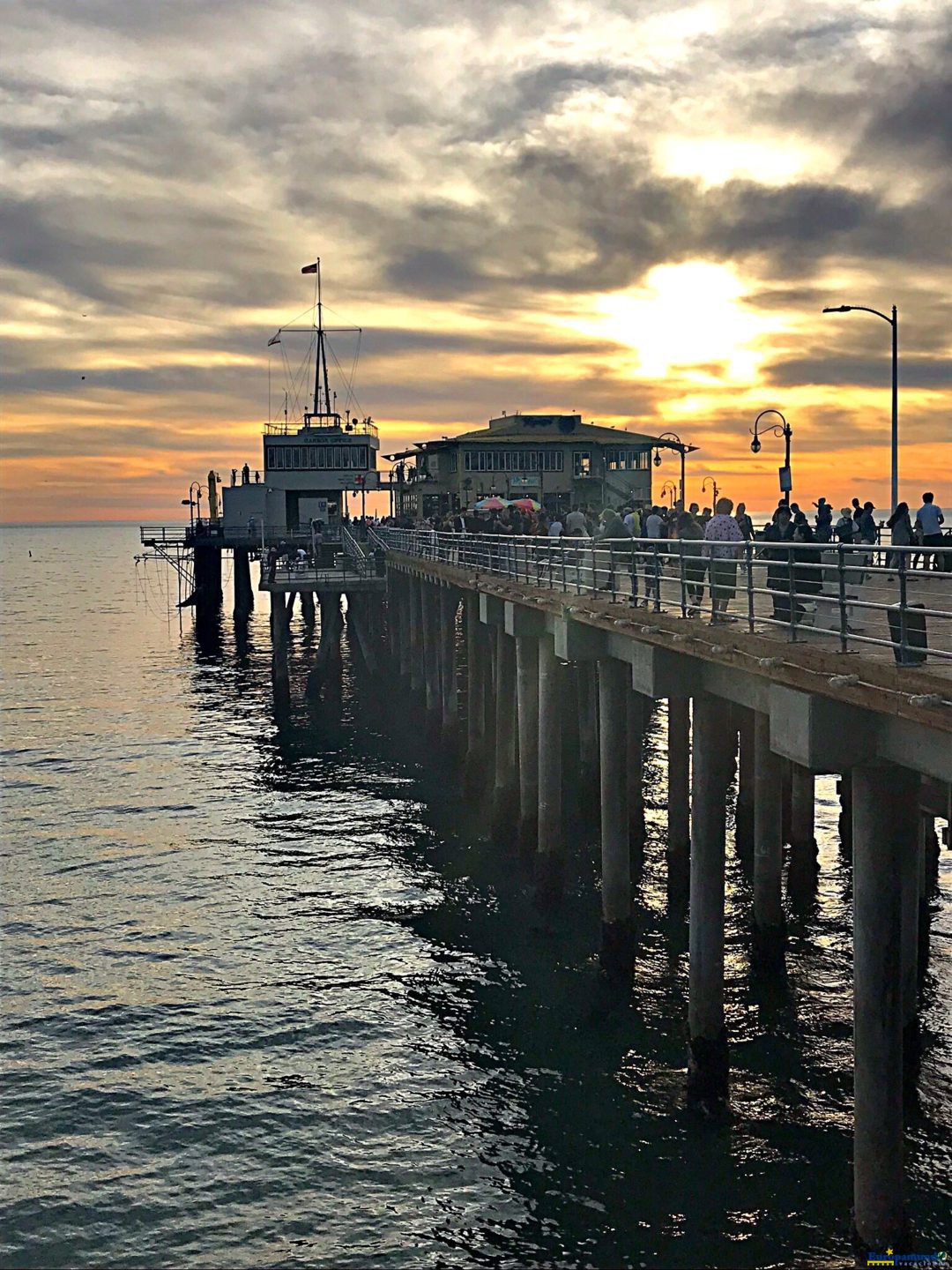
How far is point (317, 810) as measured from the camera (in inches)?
1133

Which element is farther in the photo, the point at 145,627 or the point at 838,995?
the point at 145,627

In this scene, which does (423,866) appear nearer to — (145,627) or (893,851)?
(893,851)

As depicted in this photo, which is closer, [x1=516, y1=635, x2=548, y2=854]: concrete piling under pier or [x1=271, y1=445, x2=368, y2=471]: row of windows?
[x1=516, y1=635, x2=548, y2=854]: concrete piling under pier

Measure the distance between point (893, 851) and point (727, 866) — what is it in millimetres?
13050

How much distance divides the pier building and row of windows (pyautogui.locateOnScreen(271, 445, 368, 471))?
9490 mm

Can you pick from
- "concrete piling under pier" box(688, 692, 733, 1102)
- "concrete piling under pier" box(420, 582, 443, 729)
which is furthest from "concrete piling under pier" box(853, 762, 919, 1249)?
"concrete piling under pier" box(420, 582, 443, 729)

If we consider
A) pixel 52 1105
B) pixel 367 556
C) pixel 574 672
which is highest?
pixel 367 556

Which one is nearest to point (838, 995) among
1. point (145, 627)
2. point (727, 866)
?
point (727, 866)

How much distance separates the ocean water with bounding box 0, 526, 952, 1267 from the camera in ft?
40.3

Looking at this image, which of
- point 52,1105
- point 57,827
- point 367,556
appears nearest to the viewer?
point 52,1105

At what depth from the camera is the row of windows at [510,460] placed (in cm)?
6612

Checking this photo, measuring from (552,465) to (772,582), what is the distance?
46.7m

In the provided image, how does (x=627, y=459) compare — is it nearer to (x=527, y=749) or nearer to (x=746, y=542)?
(x=527, y=749)

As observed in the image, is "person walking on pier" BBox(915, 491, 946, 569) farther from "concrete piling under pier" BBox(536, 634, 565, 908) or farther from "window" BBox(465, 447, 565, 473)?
"window" BBox(465, 447, 565, 473)
